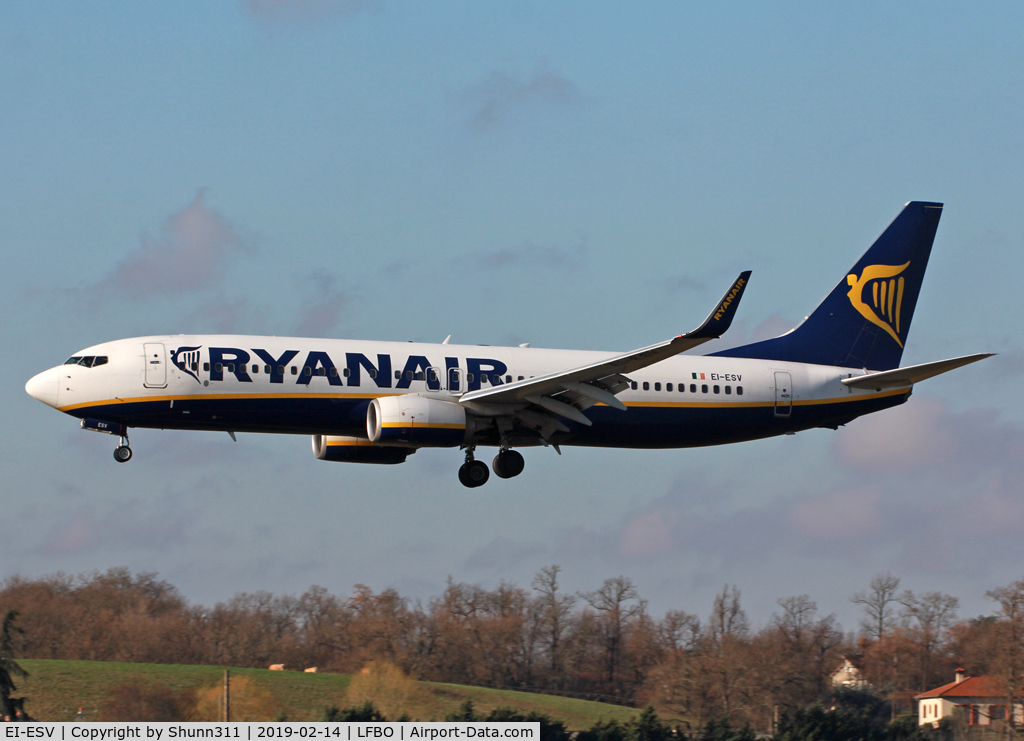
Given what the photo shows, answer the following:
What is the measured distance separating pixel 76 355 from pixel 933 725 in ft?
141

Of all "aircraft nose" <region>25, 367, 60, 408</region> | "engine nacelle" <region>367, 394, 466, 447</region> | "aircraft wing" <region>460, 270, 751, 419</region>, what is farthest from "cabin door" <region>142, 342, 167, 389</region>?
"aircraft wing" <region>460, 270, 751, 419</region>

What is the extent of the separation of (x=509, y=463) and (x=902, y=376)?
14.1 metres

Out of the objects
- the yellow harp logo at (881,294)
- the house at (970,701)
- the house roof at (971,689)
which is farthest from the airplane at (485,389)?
the house roof at (971,689)

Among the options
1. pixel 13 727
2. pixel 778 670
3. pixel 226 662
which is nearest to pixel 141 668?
pixel 226 662

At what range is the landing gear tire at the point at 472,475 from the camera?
141ft

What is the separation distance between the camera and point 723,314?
35.3m

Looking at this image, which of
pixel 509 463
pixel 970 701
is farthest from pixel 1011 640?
pixel 509 463

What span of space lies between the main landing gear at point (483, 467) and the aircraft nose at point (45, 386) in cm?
1316

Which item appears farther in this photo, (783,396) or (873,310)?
(873,310)

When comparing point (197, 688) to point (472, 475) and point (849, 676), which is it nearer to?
point (472, 475)

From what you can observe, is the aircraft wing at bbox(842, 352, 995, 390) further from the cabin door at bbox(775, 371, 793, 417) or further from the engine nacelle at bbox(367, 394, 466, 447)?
the engine nacelle at bbox(367, 394, 466, 447)
